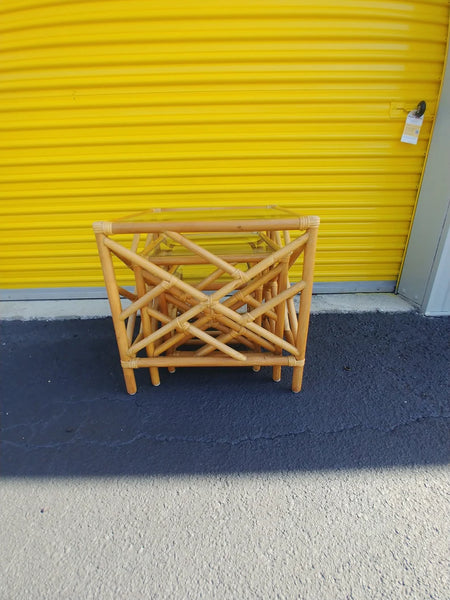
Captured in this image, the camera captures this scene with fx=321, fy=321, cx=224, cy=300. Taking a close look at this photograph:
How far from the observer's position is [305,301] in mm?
1773

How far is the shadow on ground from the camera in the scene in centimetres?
163

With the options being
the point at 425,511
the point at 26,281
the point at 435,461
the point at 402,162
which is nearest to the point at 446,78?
the point at 402,162

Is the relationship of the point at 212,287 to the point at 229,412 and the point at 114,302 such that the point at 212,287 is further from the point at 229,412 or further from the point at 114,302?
the point at 229,412

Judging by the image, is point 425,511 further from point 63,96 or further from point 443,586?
point 63,96

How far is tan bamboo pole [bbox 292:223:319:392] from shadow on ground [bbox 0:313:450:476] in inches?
5.8

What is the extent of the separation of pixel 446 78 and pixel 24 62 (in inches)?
133

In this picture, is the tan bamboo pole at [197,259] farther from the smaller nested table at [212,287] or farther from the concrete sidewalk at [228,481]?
the concrete sidewalk at [228,481]

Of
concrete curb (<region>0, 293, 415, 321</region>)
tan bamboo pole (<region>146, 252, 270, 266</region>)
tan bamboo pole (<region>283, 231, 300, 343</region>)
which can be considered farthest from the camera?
concrete curb (<region>0, 293, 415, 321</region>)

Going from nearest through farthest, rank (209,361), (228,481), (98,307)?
(228,481) → (209,361) → (98,307)

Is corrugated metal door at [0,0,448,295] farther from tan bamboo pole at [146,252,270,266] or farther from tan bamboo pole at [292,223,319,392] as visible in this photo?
tan bamboo pole at [292,223,319,392]

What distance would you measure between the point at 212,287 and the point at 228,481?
44.1 inches

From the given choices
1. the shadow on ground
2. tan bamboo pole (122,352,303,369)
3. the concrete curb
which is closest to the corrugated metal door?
the concrete curb

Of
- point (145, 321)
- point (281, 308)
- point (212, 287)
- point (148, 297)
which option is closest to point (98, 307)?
point (145, 321)

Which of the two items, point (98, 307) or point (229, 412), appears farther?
point (98, 307)
